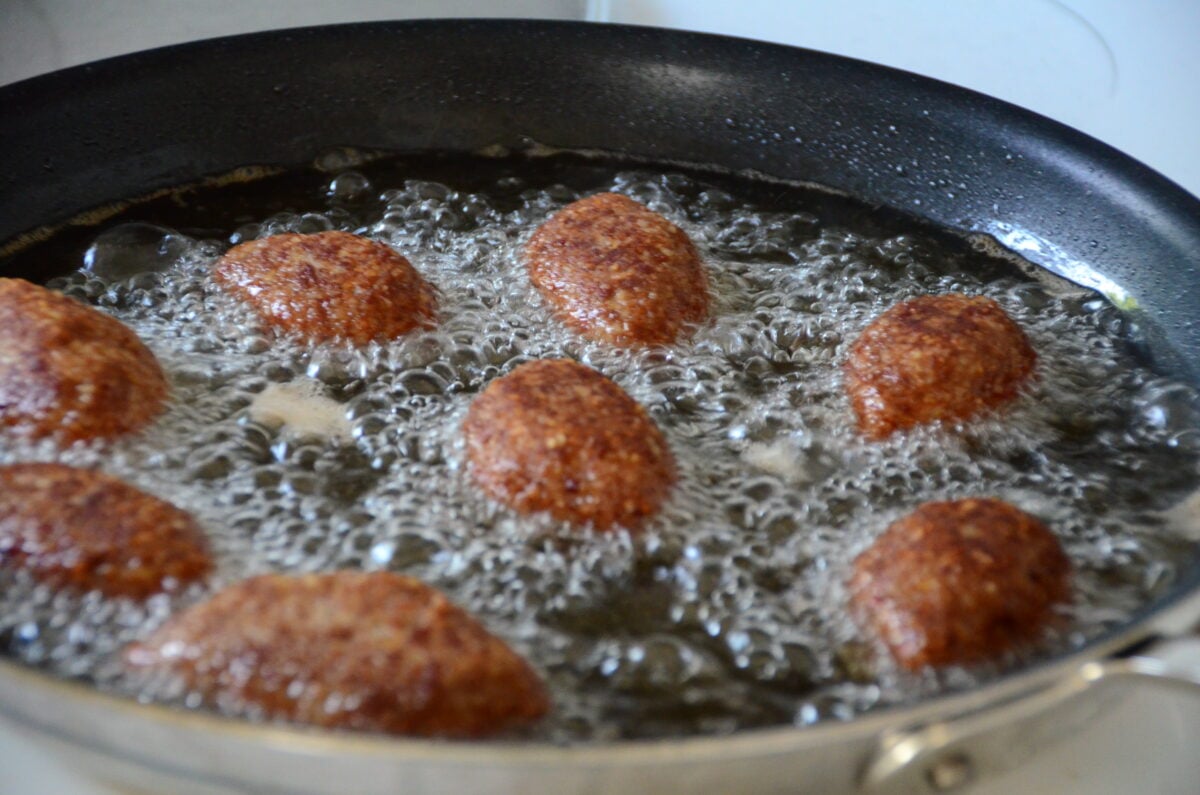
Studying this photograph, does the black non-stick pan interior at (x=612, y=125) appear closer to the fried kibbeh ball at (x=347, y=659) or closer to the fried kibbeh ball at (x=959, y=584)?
the fried kibbeh ball at (x=959, y=584)

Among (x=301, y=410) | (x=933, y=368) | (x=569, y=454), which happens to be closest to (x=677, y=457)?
(x=569, y=454)

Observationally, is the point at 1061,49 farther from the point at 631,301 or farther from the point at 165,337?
the point at 165,337

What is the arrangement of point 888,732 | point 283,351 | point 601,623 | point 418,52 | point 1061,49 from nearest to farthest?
point 888,732, point 601,623, point 283,351, point 418,52, point 1061,49

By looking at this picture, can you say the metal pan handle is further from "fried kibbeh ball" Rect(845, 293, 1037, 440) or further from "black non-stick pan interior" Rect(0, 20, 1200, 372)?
"black non-stick pan interior" Rect(0, 20, 1200, 372)

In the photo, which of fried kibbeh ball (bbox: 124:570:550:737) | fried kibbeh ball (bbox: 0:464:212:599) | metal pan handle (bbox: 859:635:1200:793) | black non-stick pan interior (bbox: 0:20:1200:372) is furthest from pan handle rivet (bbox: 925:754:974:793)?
black non-stick pan interior (bbox: 0:20:1200:372)

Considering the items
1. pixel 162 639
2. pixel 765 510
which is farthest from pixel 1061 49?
pixel 162 639

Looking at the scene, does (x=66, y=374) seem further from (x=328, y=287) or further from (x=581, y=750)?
(x=581, y=750)
